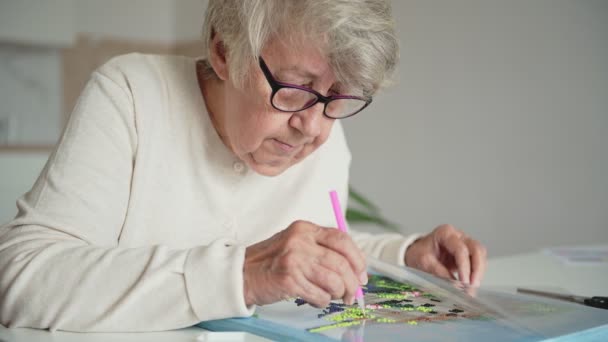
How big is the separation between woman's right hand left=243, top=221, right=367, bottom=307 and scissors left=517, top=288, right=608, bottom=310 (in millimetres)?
494

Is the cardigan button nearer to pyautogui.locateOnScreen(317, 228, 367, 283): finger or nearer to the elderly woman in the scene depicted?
the elderly woman

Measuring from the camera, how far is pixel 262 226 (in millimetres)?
1419

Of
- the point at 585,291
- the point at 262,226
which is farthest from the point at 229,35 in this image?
the point at 585,291

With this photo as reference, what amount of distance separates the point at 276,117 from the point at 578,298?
0.64 m

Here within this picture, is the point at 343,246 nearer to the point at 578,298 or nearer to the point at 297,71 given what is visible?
the point at 297,71

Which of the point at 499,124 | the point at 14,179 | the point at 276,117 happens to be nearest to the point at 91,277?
the point at 276,117

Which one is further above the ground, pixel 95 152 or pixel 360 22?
pixel 360 22

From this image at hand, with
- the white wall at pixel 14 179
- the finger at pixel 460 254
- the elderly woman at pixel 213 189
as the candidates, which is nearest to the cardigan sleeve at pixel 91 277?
the elderly woman at pixel 213 189

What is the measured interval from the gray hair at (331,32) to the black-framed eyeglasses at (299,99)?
3cm

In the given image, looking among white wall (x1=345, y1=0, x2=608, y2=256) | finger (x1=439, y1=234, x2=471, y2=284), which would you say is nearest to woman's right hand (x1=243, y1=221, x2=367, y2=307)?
finger (x1=439, y1=234, x2=471, y2=284)

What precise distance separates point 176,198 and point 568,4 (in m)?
1.98

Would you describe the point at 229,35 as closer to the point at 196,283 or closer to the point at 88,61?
the point at 196,283

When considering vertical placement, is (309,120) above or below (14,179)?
above

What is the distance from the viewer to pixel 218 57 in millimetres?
1252
